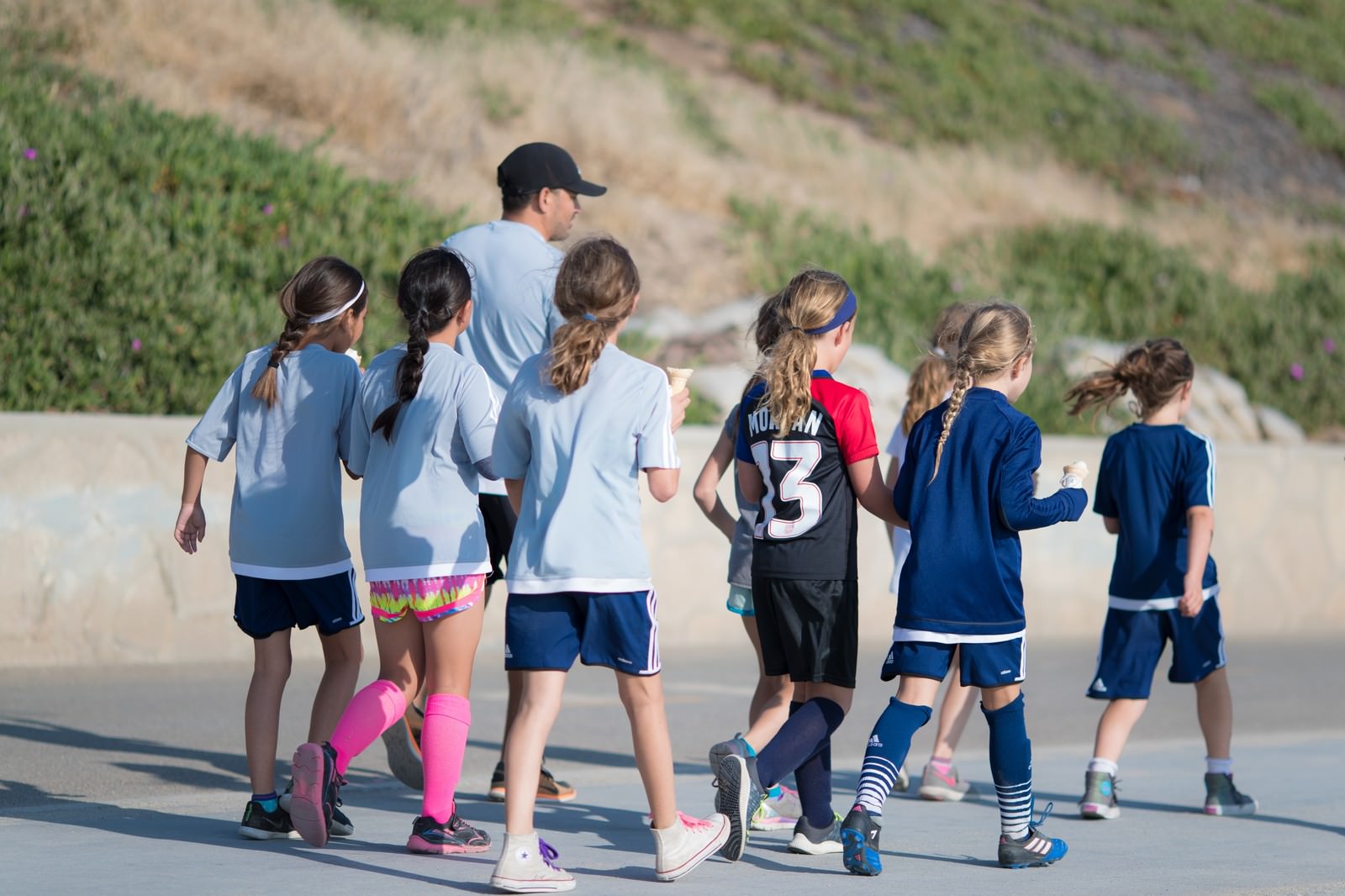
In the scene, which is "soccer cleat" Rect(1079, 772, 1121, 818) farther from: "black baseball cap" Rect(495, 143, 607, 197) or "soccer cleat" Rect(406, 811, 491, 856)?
"black baseball cap" Rect(495, 143, 607, 197)

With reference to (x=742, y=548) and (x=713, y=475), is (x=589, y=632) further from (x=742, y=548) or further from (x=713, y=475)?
(x=742, y=548)

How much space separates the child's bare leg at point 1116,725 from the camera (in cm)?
568

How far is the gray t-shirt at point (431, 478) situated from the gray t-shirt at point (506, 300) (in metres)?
0.77

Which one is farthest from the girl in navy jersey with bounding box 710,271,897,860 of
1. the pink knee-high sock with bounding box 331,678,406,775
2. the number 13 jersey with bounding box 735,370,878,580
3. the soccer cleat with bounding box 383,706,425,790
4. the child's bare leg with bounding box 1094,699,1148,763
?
the soccer cleat with bounding box 383,706,425,790

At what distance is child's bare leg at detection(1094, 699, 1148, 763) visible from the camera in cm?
568

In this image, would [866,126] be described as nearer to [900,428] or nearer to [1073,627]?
[1073,627]

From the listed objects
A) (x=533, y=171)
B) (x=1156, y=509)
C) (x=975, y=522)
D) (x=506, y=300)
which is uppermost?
(x=533, y=171)

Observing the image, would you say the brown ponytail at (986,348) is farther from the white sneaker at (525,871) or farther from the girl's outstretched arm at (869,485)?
the white sneaker at (525,871)

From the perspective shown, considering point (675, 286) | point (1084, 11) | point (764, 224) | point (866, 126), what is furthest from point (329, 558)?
point (1084, 11)

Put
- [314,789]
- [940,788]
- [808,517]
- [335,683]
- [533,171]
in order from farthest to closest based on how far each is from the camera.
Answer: [940,788] → [533,171] → [335,683] → [808,517] → [314,789]

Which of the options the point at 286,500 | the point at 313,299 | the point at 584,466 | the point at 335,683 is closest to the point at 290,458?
the point at 286,500

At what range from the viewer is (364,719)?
4.64 metres

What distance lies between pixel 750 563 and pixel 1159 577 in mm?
1503

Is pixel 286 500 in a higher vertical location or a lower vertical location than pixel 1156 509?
lower
